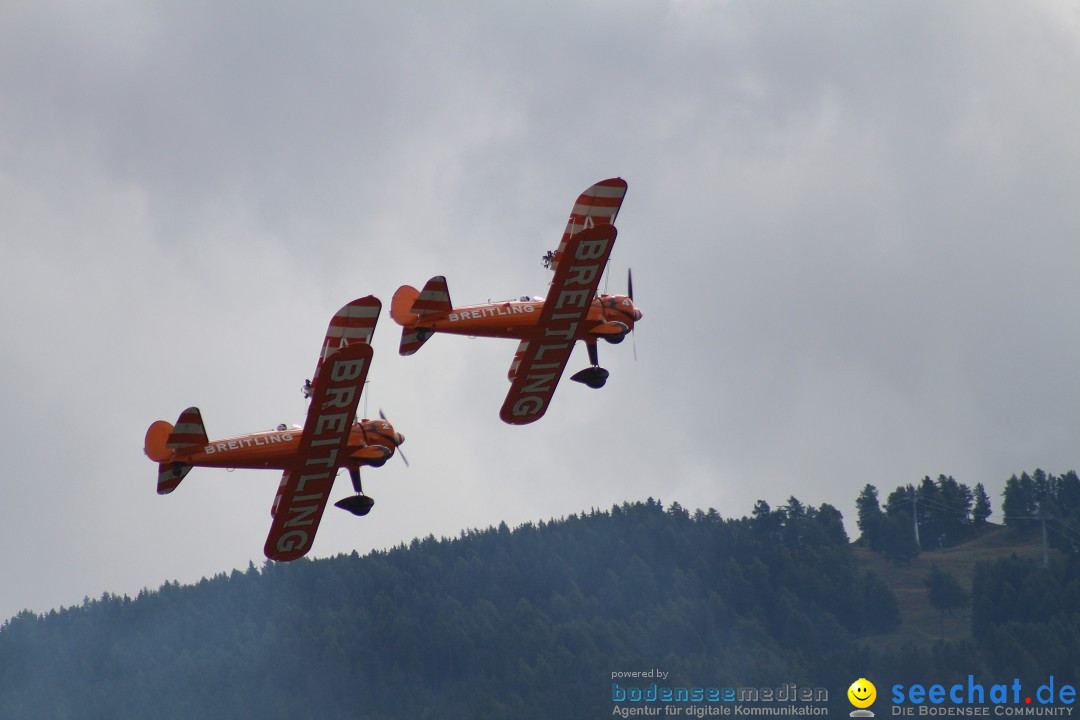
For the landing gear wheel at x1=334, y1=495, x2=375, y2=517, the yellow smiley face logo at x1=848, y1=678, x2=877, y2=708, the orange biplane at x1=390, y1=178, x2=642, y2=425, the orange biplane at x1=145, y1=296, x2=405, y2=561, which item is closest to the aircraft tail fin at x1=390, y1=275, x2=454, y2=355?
the orange biplane at x1=390, y1=178, x2=642, y2=425

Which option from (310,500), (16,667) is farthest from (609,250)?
(16,667)

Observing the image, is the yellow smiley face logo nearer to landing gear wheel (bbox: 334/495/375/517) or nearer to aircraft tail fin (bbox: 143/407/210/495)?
landing gear wheel (bbox: 334/495/375/517)

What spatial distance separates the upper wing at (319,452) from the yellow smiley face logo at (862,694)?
10209 centimetres

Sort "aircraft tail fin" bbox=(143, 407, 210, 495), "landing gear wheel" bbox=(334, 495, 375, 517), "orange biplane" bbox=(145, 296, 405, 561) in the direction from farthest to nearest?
"landing gear wheel" bbox=(334, 495, 375, 517) < "aircraft tail fin" bbox=(143, 407, 210, 495) < "orange biplane" bbox=(145, 296, 405, 561)

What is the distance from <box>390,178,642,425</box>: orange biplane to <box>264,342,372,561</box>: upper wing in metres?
4.79

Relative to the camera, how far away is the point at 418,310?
58438 millimetres

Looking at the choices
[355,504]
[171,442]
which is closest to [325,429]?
[355,504]

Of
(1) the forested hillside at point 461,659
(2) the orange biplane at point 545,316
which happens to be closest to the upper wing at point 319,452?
(2) the orange biplane at point 545,316

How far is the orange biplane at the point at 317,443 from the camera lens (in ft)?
174

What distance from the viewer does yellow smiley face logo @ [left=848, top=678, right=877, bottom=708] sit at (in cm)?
15325

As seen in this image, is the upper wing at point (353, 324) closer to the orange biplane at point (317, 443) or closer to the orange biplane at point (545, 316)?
the orange biplane at point (317, 443)

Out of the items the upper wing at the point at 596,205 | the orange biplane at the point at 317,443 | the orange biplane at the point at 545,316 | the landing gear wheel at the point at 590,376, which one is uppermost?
the upper wing at the point at 596,205

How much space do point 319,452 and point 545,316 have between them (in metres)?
9.17

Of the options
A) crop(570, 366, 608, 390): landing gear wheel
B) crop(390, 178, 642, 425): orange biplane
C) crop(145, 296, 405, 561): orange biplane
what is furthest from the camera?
crop(570, 366, 608, 390): landing gear wheel
